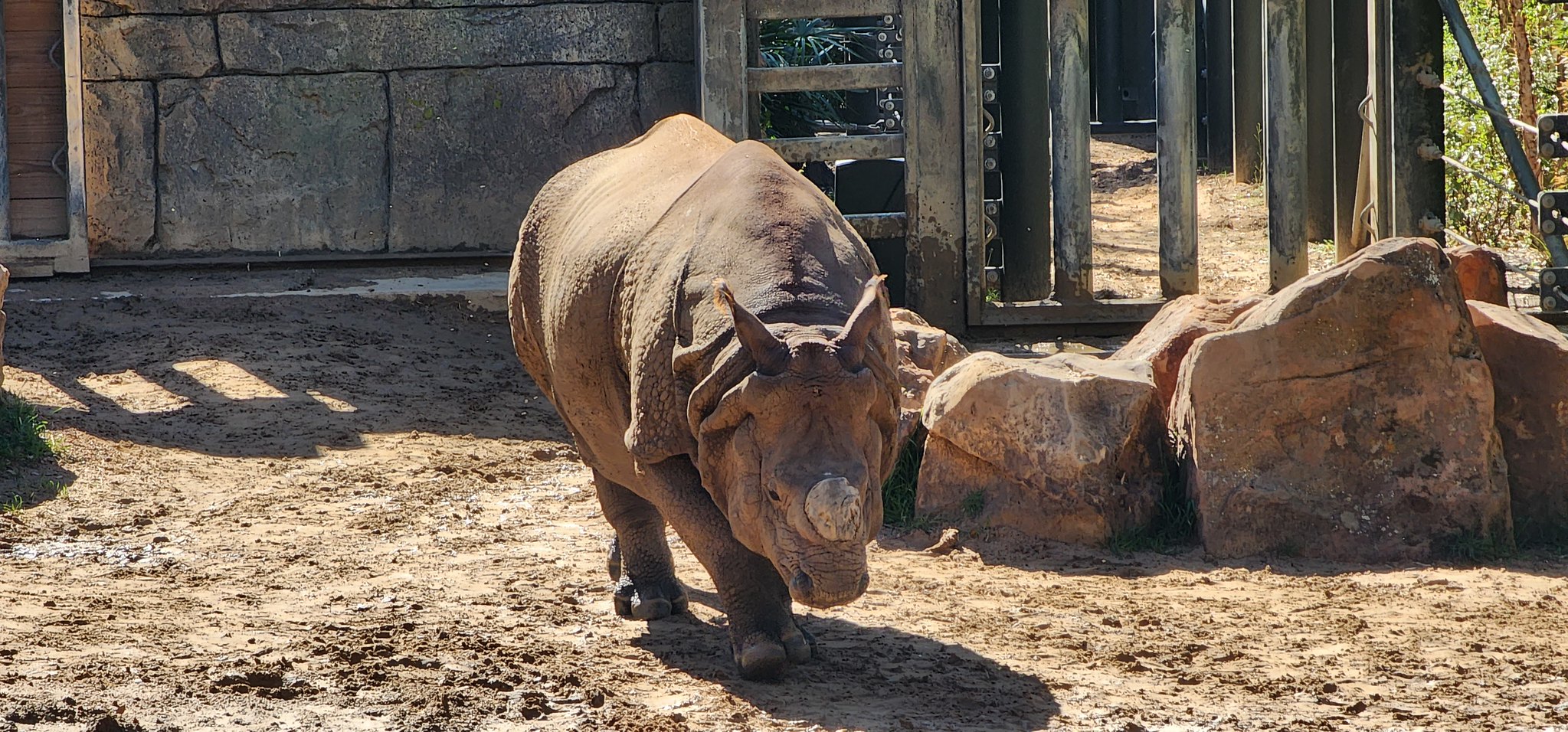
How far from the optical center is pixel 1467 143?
1061cm

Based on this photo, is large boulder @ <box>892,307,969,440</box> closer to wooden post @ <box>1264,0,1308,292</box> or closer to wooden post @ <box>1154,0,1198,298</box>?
wooden post @ <box>1154,0,1198,298</box>

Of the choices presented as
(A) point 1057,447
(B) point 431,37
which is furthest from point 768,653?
(B) point 431,37

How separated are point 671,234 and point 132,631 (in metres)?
1.93

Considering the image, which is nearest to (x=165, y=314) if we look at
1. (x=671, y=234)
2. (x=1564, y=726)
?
(x=671, y=234)

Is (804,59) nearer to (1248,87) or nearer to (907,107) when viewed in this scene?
(1248,87)

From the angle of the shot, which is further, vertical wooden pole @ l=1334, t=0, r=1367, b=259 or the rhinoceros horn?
vertical wooden pole @ l=1334, t=0, r=1367, b=259

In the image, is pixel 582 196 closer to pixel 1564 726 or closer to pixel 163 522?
pixel 163 522

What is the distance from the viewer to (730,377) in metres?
4.06

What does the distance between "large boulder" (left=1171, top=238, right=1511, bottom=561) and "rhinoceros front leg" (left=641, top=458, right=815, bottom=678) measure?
78.7 inches

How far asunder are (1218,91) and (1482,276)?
964cm

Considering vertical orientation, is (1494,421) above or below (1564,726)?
above

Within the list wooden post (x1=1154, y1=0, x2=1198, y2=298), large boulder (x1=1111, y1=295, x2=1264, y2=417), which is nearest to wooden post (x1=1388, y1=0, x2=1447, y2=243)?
wooden post (x1=1154, y1=0, x2=1198, y2=298)

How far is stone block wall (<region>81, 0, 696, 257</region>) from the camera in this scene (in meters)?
10.4

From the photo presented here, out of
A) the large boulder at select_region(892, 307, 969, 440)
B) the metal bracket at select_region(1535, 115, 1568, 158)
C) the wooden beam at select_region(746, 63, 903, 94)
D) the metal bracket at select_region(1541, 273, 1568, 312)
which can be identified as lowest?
the large boulder at select_region(892, 307, 969, 440)
